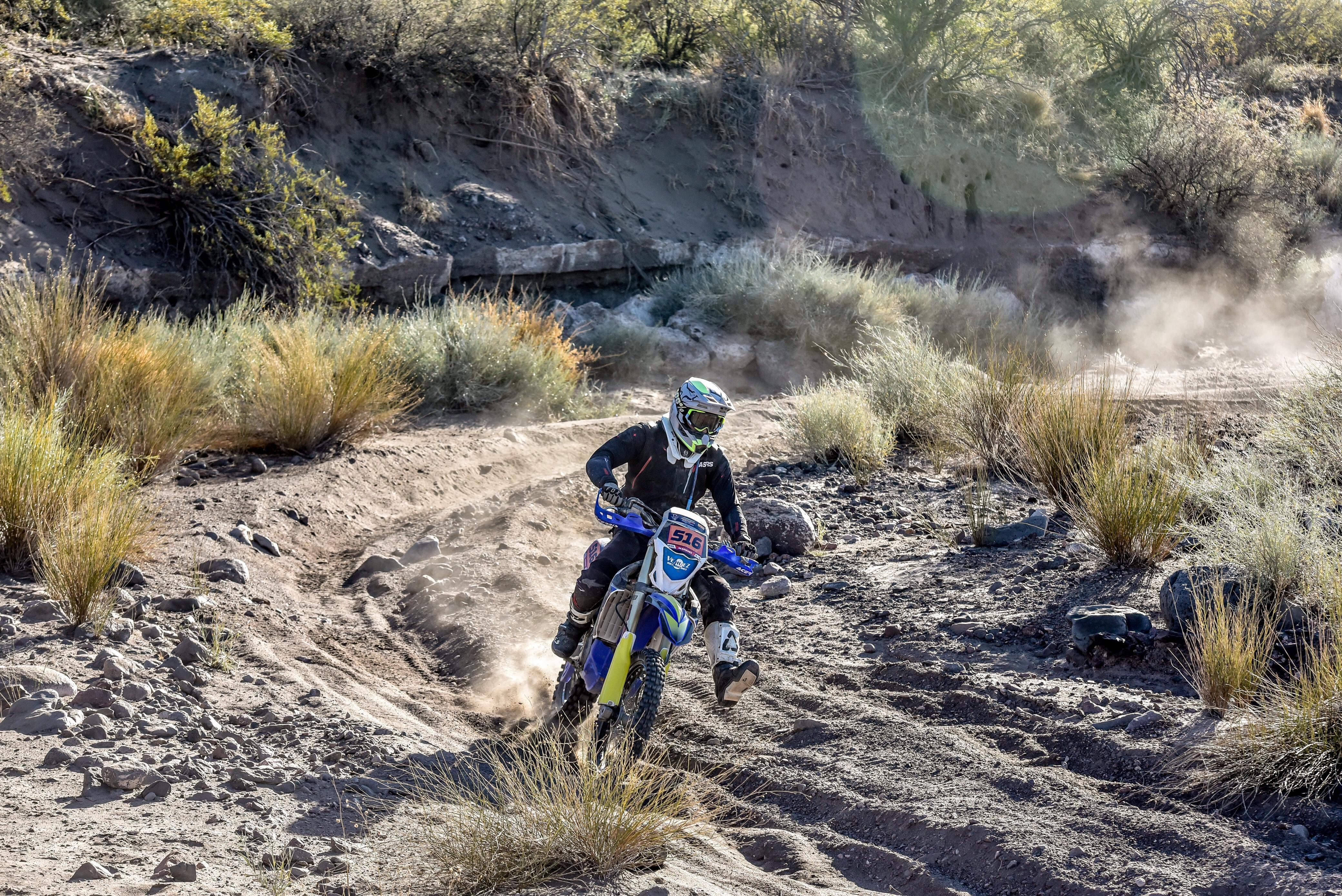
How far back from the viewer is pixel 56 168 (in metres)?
12.7

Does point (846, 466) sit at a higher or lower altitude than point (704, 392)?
lower

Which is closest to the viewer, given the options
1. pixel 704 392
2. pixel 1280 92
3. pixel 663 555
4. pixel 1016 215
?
pixel 663 555

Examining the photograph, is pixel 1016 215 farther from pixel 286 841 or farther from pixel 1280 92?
pixel 286 841

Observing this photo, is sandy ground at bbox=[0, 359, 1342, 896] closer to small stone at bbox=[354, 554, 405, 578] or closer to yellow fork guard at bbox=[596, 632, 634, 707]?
small stone at bbox=[354, 554, 405, 578]

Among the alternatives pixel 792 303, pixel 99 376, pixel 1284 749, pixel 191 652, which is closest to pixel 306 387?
pixel 99 376

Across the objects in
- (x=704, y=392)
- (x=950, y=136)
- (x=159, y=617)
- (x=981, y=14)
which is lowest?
(x=159, y=617)

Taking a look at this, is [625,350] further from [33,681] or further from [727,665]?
[33,681]

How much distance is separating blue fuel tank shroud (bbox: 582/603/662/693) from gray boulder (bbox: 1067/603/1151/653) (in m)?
2.40

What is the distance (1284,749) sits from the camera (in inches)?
166

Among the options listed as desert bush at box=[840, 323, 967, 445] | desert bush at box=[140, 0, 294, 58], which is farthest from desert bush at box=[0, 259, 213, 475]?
desert bush at box=[140, 0, 294, 58]

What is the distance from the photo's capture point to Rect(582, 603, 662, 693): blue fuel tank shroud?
485 cm

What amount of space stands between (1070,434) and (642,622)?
4.67 m

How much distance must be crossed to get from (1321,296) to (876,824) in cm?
2094

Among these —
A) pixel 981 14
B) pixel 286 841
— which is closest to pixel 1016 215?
pixel 981 14
